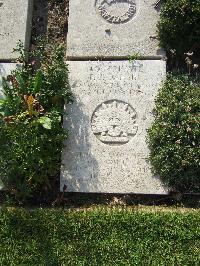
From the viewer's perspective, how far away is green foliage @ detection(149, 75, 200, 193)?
500 cm

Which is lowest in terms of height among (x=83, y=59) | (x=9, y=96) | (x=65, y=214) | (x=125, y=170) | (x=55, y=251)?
(x=55, y=251)

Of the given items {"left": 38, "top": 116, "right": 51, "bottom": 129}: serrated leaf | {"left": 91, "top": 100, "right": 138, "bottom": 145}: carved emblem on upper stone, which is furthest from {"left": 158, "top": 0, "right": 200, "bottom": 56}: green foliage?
{"left": 38, "top": 116, "right": 51, "bottom": 129}: serrated leaf

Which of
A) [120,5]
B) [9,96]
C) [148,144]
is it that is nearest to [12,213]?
[9,96]

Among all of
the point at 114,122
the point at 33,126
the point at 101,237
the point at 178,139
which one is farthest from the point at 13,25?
the point at 101,237

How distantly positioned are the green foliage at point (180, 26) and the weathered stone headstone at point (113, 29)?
0.19 m

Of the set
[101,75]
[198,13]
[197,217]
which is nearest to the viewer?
[197,217]

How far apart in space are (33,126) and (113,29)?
1.52 metres

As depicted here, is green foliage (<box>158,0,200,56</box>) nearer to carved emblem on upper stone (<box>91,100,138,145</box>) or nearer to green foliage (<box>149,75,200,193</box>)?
green foliage (<box>149,75,200,193</box>)

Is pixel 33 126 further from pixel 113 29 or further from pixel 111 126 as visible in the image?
pixel 113 29

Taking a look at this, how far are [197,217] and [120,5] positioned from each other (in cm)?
258

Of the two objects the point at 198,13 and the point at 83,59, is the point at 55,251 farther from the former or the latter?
the point at 198,13

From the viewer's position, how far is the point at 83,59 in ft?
18.7

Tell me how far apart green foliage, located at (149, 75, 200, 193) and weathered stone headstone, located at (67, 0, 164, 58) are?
68 centimetres

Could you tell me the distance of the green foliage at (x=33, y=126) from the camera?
5.02m
